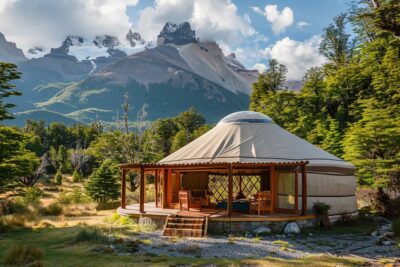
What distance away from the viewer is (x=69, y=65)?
197 m

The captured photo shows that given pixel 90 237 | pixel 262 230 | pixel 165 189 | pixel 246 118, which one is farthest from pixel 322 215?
pixel 90 237

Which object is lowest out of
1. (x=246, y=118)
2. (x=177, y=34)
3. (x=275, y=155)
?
(x=275, y=155)

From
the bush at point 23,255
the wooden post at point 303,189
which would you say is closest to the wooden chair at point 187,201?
the wooden post at point 303,189

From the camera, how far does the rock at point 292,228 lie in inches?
393

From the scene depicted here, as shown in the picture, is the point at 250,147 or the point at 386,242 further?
the point at 250,147

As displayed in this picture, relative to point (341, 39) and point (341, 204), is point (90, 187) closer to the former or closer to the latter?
point (341, 204)

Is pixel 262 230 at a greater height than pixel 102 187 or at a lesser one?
lesser

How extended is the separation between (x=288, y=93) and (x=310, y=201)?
14498 mm

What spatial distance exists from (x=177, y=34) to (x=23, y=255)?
184152 millimetres

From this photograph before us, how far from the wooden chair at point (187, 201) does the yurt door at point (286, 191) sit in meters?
2.19

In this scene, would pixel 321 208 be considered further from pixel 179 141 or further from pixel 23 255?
pixel 179 141

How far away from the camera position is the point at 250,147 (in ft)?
38.8

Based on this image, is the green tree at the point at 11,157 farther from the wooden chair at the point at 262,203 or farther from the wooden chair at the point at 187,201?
the wooden chair at the point at 262,203

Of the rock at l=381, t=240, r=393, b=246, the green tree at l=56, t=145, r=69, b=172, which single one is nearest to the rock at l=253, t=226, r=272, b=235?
the rock at l=381, t=240, r=393, b=246
